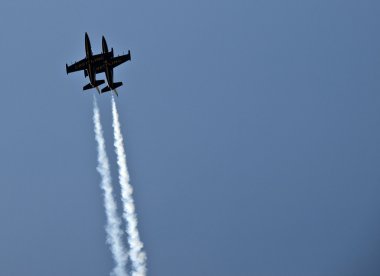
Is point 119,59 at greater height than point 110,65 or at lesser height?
greater

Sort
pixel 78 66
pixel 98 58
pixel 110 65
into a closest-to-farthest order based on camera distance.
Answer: pixel 98 58, pixel 110 65, pixel 78 66

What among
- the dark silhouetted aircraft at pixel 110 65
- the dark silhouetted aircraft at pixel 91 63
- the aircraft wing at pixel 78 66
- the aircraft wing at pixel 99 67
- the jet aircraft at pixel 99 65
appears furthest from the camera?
the aircraft wing at pixel 78 66

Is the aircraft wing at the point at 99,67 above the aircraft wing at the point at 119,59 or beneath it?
beneath

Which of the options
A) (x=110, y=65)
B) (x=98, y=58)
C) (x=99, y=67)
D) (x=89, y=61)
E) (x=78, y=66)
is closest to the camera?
(x=89, y=61)

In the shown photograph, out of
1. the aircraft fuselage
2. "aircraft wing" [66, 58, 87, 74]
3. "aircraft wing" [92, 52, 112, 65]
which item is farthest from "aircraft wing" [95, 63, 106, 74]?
"aircraft wing" [66, 58, 87, 74]

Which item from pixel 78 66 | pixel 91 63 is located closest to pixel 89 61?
pixel 91 63

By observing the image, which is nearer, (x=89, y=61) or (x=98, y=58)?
(x=89, y=61)

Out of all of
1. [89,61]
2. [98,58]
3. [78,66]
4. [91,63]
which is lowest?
[91,63]

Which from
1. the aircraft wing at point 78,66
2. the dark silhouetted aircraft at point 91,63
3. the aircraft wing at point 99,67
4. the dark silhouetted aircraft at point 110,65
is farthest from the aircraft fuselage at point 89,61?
the dark silhouetted aircraft at point 110,65

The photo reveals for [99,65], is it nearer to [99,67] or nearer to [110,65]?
[99,67]

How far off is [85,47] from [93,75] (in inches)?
235

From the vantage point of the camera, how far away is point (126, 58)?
196 metres

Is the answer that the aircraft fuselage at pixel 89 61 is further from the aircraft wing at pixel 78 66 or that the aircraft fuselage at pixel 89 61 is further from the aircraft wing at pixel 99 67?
the aircraft wing at pixel 99 67

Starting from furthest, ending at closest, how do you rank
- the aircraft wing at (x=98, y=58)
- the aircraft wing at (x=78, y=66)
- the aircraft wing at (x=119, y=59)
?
the aircraft wing at (x=119, y=59)
the aircraft wing at (x=78, y=66)
the aircraft wing at (x=98, y=58)
